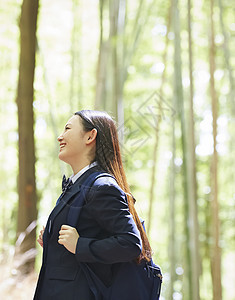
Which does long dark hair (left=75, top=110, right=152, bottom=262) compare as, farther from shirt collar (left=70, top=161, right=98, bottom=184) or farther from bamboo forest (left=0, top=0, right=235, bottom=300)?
bamboo forest (left=0, top=0, right=235, bottom=300)

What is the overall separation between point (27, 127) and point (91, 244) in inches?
104

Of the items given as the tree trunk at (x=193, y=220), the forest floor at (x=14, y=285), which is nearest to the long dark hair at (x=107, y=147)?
the tree trunk at (x=193, y=220)

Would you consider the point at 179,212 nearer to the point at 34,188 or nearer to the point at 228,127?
the point at 228,127

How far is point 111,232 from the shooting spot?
3.32 feet

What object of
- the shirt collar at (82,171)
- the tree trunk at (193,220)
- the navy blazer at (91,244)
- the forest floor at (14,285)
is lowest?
the forest floor at (14,285)

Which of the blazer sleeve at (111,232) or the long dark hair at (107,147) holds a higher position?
the long dark hair at (107,147)

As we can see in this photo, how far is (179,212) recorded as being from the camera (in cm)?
804

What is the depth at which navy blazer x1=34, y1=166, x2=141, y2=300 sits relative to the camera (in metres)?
0.99

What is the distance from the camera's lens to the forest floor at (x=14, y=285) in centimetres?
298

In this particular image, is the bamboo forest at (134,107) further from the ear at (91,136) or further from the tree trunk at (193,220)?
the ear at (91,136)

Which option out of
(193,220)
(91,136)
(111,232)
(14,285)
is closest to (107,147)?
(91,136)

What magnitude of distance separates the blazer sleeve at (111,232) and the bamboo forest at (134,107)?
1.23m

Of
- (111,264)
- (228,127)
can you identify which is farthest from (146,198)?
(111,264)

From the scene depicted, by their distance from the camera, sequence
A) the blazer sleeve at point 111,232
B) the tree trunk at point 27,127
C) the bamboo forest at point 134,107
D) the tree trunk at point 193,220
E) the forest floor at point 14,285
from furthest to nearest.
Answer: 1. the tree trunk at point 27,127
2. the bamboo forest at point 134,107
3. the forest floor at point 14,285
4. the tree trunk at point 193,220
5. the blazer sleeve at point 111,232
